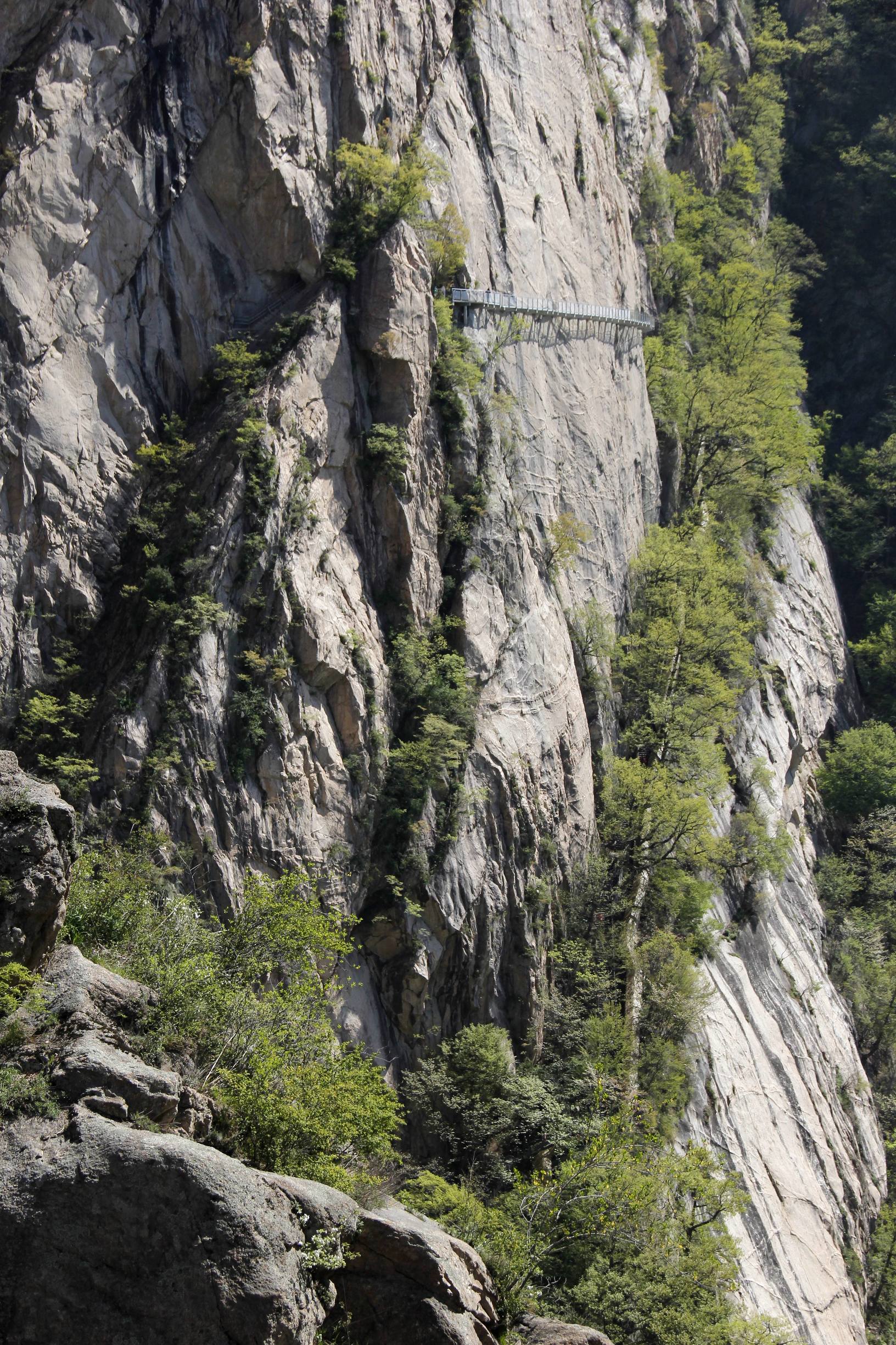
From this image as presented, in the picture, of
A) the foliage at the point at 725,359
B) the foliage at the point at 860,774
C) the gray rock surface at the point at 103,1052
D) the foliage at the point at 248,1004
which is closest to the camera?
the gray rock surface at the point at 103,1052

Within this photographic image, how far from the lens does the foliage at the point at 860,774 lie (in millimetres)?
46156

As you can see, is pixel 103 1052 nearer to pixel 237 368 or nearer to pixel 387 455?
pixel 237 368

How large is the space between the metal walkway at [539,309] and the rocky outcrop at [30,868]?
866 inches

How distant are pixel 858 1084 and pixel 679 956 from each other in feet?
46.7

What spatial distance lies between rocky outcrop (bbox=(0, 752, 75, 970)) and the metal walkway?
21989mm

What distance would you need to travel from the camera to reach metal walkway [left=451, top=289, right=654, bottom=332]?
29922 millimetres

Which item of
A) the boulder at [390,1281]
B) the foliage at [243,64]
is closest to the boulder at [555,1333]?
the boulder at [390,1281]

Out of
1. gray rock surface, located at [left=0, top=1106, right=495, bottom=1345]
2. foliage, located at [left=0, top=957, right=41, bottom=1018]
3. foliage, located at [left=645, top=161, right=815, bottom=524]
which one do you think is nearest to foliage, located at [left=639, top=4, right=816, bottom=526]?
foliage, located at [left=645, top=161, right=815, bottom=524]

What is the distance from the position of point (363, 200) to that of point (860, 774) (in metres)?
33.1

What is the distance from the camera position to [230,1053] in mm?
13195

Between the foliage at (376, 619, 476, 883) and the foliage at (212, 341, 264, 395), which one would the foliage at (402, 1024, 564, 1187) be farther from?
the foliage at (212, 341, 264, 395)

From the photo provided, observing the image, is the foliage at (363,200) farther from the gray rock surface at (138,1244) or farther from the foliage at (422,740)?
the gray rock surface at (138,1244)

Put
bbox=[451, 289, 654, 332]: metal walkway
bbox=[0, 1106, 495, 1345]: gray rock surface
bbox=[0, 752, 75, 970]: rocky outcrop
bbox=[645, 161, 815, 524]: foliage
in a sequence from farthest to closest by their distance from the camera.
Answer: bbox=[645, 161, 815, 524]: foliage < bbox=[451, 289, 654, 332]: metal walkway < bbox=[0, 752, 75, 970]: rocky outcrop < bbox=[0, 1106, 495, 1345]: gray rock surface

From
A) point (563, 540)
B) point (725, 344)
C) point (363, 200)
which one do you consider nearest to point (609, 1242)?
point (563, 540)
